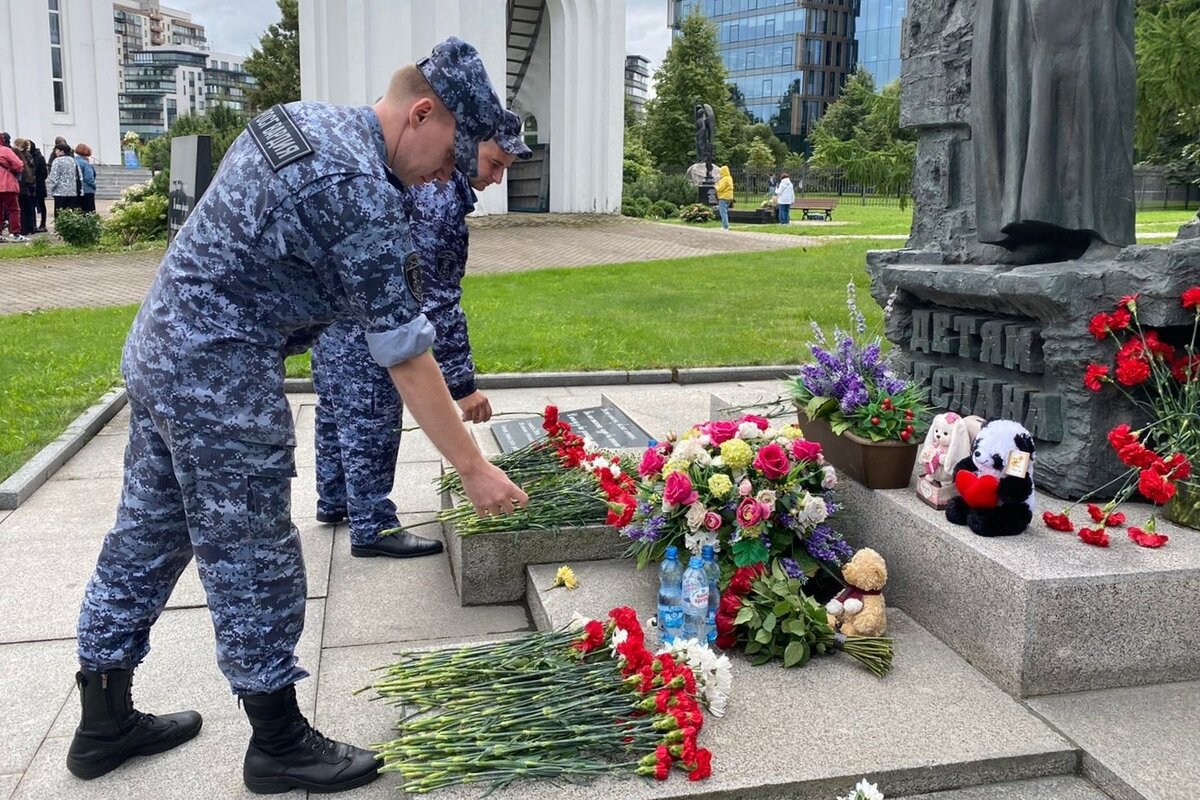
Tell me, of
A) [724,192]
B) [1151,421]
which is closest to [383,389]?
[1151,421]

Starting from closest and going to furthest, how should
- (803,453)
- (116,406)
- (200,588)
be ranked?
(803,453) → (200,588) → (116,406)

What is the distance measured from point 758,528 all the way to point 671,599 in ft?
1.19

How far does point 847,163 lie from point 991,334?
39.5m

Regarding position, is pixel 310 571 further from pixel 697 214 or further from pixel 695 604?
pixel 697 214

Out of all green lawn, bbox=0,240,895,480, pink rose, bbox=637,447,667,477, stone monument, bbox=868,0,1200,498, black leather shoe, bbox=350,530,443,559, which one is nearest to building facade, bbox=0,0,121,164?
green lawn, bbox=0,240,895,480

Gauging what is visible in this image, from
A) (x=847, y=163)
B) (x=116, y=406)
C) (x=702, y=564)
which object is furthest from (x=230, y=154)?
(x=847, y=163)

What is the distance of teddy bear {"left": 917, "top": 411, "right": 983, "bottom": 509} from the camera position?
3387mm

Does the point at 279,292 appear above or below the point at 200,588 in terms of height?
above

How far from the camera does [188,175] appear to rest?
753 centimetres

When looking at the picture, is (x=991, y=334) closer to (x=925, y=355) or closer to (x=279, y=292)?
(x=925, y=355)

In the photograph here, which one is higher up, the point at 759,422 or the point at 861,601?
the point at 759,422

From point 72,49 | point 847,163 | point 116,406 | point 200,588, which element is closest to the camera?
point 200,588

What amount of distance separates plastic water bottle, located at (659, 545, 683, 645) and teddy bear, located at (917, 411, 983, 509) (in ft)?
3.04

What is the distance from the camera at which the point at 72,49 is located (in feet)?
110
